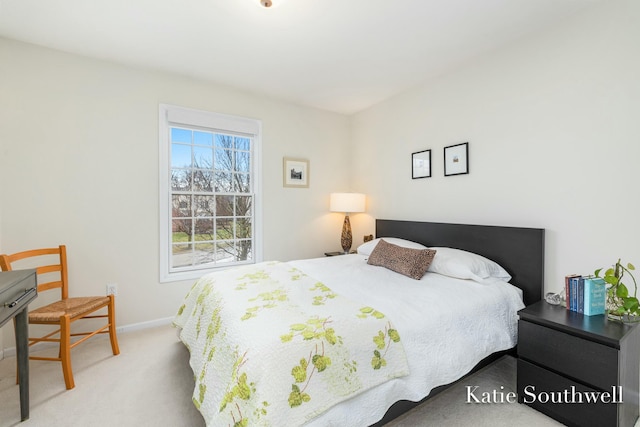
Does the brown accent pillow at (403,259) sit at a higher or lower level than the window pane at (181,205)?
lower

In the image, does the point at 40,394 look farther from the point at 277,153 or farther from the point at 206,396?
the point at 277,153

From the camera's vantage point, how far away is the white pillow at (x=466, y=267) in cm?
212

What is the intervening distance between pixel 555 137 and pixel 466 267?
1164mm

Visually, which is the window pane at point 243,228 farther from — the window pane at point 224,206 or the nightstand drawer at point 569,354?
the nightstand drawer at point 569,354

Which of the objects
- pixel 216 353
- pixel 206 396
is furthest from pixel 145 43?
pixel 206 396

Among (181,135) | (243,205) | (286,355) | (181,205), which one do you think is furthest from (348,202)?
(286,355)

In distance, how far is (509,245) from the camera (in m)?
2.27

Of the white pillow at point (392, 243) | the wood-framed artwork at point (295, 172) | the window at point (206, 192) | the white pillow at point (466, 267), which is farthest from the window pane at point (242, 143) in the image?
the white pillow at point (466, 267)

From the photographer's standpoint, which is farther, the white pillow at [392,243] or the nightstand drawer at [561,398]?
the white pillow at [392,243]

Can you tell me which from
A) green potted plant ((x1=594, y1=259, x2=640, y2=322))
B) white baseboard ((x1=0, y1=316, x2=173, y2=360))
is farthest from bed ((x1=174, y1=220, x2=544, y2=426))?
white baseboard ((x1=0, y1=316, x2=173, y2=360))

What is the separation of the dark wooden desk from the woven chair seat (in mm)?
235

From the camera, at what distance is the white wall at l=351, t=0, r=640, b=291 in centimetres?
179

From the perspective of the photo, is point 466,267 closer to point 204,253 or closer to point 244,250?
point 244,250

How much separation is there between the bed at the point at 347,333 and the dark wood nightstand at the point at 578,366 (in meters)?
0.19
